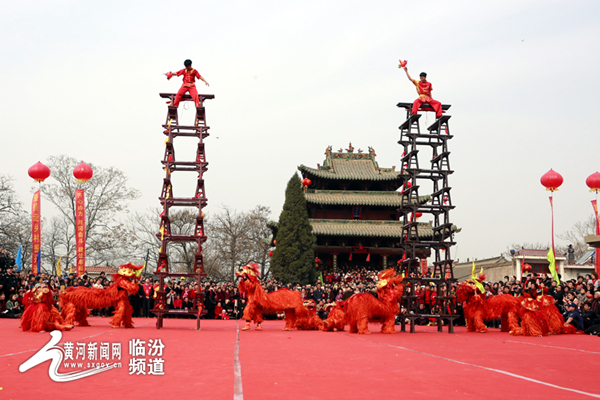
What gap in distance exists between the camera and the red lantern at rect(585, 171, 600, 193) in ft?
53.1

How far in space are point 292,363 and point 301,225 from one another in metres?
22.3

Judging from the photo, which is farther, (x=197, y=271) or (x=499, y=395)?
(x=197, y=271)

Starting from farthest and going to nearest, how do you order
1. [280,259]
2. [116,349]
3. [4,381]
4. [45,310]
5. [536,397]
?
[280,259] < [45,310] < [116,349] < [4,381] < [536,397]

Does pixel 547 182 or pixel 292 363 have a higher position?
pixel 547 182

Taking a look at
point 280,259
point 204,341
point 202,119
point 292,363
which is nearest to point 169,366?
point 292,363

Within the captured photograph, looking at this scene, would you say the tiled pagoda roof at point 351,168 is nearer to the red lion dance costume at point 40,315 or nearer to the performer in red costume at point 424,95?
the performer in red costume at point 424,95

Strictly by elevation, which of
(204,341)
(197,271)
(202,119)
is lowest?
(204,341)

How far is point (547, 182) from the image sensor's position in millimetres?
16500

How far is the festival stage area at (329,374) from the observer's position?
4.49 meters

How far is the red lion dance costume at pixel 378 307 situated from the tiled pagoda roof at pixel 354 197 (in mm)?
19598

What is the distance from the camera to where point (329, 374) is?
5637mm

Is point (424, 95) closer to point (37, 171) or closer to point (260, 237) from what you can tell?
point (37, 171)

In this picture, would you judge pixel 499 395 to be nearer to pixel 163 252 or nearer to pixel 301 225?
pixel 163 252

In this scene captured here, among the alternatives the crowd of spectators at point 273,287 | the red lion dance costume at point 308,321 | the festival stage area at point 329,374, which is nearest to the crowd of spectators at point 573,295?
the crowd of spectators at point 273,287
